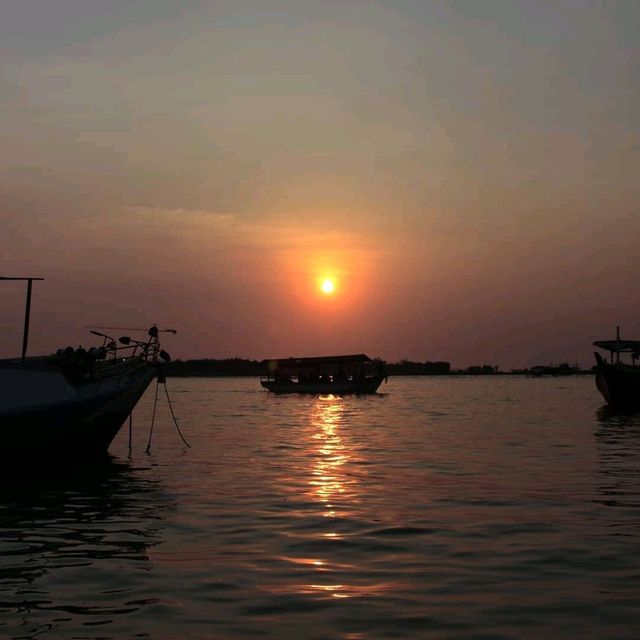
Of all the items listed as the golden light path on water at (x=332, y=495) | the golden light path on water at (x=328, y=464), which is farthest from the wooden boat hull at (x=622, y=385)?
the golden light path on water at (x=332, y=495)

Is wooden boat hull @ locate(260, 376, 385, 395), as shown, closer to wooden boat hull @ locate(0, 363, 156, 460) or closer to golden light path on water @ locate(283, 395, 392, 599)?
golden light path on water @ locate(283, 395, 392, 599)

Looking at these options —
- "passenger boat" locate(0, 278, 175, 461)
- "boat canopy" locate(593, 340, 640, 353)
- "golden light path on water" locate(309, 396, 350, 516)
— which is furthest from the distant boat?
"passenger boat" locate(0, 278, 175, 461)

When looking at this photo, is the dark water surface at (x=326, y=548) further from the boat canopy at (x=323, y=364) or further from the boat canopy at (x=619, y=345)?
the boat canopy at (x=323, y=364)

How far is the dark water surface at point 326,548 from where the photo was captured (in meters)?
10.1

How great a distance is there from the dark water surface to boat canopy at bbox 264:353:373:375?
71850 mm

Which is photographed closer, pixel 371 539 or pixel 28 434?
pixel 371 539

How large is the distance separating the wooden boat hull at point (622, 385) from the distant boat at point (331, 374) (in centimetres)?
3807

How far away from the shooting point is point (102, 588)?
11617 mm

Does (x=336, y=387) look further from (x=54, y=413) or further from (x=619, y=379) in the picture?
(x=54, y=413)

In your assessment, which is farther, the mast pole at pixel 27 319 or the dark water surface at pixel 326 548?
the mast pole at pixel 27 319

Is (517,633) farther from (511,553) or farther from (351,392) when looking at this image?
(351,392)

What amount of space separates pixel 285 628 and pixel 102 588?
3084 millimetres

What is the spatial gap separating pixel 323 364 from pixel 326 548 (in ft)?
300

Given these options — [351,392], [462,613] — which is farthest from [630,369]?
[462,613]
